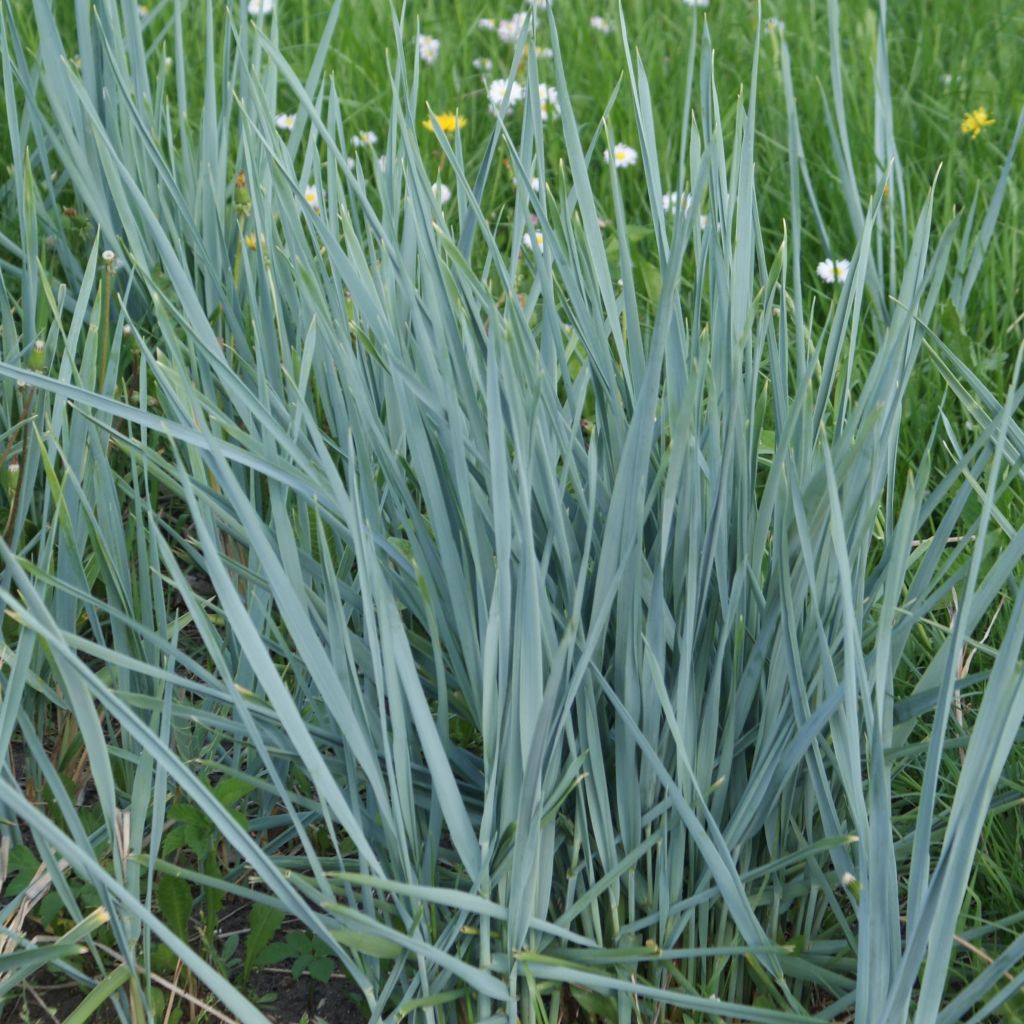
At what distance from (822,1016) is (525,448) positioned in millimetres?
469

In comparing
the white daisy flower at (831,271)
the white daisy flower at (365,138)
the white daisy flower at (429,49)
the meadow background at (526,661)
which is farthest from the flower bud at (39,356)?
the white daisy flower at (429,49)

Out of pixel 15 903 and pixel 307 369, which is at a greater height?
pixel 307 369

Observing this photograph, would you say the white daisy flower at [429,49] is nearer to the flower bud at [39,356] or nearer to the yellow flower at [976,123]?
the yellow flower at [976,123]

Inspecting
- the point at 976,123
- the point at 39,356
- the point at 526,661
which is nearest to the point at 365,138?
the point at 39,356

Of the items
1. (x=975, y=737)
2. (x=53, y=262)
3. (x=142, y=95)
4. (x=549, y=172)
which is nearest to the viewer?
(x=975, y=737)

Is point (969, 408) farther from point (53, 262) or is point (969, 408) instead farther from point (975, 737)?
point (53, 262)

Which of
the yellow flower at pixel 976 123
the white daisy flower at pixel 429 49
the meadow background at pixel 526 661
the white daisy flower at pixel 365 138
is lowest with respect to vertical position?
the meadow background at pixel 526 661

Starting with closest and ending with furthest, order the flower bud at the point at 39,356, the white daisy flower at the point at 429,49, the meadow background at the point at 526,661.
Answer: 1. the meadow background at the point at 526,661
2. the flower bud at the point at 39,356
3. the white daisy flower at the point at 429,49

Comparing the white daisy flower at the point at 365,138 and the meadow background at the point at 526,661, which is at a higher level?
the white daisy flower at the point at 365,138

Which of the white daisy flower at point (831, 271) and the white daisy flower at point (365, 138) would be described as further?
the white daisy flower at point (831, 271)

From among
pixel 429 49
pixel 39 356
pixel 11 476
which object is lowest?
pixel 11 476

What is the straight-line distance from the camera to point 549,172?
234cm

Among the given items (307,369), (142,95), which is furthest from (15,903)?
(142,95)

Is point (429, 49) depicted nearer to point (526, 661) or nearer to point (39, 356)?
point (39, 356)
